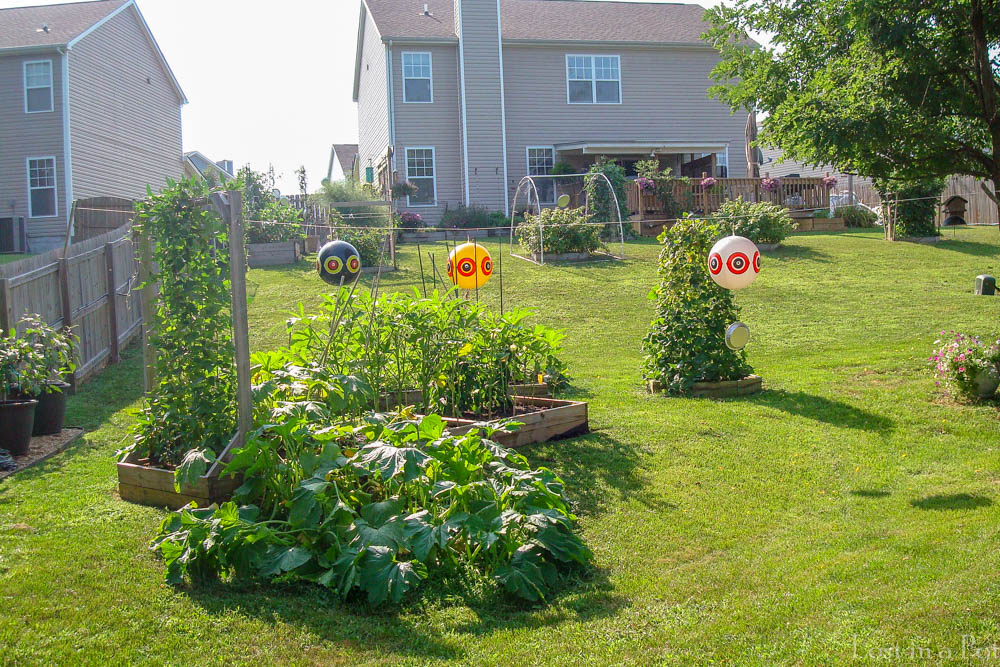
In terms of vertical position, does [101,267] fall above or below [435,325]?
above

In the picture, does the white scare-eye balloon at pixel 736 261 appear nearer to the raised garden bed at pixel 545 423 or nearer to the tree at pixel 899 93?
the tree at pixel 899 93

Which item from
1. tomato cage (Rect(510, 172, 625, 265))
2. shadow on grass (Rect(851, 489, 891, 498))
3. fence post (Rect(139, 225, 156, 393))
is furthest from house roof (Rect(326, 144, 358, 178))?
shadow on grass (Rect(851, 489, 891, 498))

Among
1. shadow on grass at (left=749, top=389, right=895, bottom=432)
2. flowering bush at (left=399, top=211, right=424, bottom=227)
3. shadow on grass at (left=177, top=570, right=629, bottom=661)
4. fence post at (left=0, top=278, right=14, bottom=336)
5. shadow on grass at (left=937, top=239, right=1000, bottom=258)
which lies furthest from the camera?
flowering bush at (left=399, top=211, right=424, bottom=227)

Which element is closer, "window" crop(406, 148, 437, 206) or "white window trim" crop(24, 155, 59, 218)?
"white window trim" crop(24, 155, 59, 218)

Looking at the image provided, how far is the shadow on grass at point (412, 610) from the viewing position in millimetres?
3486

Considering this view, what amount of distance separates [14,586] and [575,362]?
719cm

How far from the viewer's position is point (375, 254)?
1627 cm

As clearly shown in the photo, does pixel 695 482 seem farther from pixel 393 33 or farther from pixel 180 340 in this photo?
pixel 393 33

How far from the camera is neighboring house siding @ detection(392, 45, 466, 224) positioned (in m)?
24.3

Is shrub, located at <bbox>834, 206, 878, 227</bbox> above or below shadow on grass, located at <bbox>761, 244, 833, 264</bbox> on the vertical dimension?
above

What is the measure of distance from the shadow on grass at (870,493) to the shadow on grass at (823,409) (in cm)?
165

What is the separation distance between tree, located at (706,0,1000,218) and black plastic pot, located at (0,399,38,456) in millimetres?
6918

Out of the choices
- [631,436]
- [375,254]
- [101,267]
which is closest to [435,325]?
[631,436]

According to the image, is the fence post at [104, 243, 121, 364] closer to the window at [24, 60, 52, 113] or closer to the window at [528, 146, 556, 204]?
the window at [24, 60, 52, 113]
